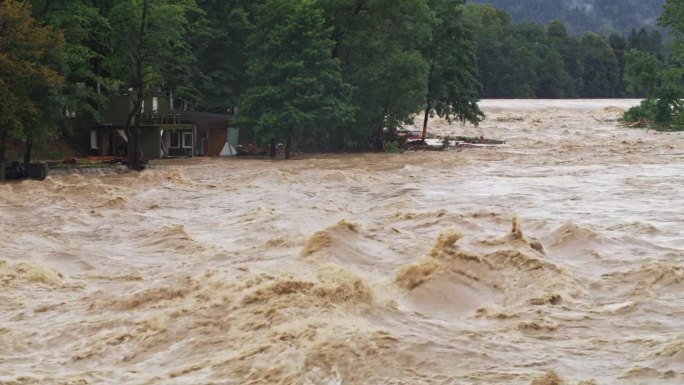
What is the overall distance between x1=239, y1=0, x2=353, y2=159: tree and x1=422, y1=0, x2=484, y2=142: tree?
10065mm

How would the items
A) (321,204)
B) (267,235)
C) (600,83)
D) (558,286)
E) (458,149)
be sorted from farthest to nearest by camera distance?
(600,83) → (458,149) → (321,204) → (267,235) → (558,286)

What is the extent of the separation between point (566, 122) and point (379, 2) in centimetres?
4473

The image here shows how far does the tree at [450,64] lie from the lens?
61.3m

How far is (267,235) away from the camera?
2367cm

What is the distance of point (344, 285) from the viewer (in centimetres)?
1591

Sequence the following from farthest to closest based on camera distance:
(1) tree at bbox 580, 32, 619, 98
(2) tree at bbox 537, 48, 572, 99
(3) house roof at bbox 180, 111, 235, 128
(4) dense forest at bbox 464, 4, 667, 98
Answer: (1) tree at bbox 580, 32, 619, 98 < (2) tree at bbox 537, 48, 572, 99 < (4) dense forest at bbox 464, 4, 667, 98 < (3) house roof at bbox 180, 111, 235, 128

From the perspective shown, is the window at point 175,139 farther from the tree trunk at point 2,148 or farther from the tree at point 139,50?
the tree trunk at point 2,148

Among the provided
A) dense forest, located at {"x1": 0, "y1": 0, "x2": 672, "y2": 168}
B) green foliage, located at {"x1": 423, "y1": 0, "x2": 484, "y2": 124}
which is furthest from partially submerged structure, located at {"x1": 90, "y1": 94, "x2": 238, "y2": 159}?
green foliage, located at {"x1": 423, "y1": 0, "x2": 484, "y2": 124}

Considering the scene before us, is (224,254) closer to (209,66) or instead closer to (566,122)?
(209,66)

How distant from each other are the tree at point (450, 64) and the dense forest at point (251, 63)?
0.09m

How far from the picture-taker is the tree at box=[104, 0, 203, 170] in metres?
44.9

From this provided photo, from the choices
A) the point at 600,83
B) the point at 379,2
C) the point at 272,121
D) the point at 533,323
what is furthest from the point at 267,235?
the point at 600,83

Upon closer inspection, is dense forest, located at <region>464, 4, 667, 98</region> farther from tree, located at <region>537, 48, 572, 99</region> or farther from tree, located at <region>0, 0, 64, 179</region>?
tree, located at <region>0, 0, 64, 179</region>

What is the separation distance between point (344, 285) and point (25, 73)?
1014 inches
